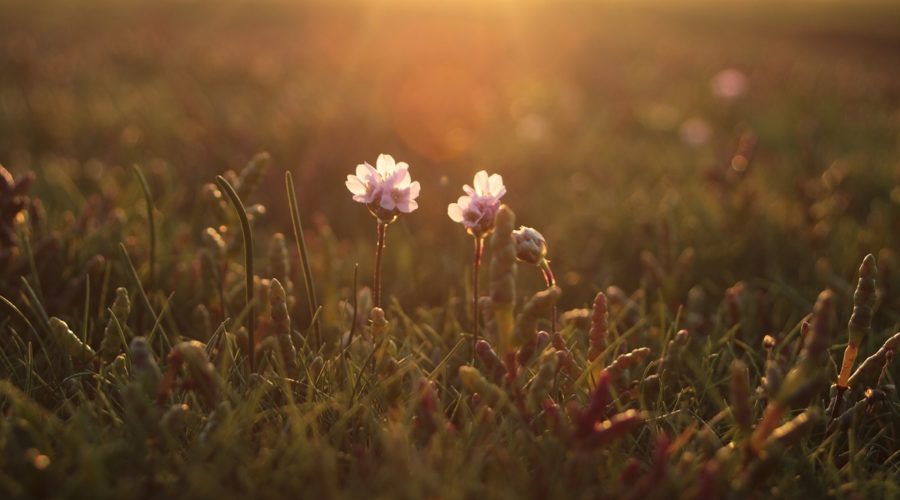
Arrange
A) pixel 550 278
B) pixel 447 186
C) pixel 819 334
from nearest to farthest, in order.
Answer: pixel 819 334
pixel 550 278
pixel 447 186

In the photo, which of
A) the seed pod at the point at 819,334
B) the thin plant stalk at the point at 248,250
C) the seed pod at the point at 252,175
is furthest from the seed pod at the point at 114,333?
the seed pod at the point at 819,334

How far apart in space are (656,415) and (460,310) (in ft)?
3.19

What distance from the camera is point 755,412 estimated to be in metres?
2.13

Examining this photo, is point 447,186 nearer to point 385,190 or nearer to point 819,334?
point 385,190

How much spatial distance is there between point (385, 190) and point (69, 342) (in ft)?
3.04

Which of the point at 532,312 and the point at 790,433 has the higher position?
the point at 532,312

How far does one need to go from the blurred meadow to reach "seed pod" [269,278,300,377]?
0.29ft

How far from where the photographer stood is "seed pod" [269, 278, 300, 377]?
2062 millimetres

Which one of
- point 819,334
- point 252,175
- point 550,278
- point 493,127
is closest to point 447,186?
point 493,127

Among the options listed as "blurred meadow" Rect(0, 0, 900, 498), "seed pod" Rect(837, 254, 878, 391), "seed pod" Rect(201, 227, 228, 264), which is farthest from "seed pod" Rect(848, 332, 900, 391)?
"seed pod" Rect(201, 227, 228, 264)

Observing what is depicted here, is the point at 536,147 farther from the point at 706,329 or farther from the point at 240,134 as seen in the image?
the point at 706,329

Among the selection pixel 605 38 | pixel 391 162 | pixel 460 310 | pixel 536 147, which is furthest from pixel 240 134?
pixel 605 38

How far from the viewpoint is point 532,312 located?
193 centimetres

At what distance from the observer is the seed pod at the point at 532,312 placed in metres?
1.86
